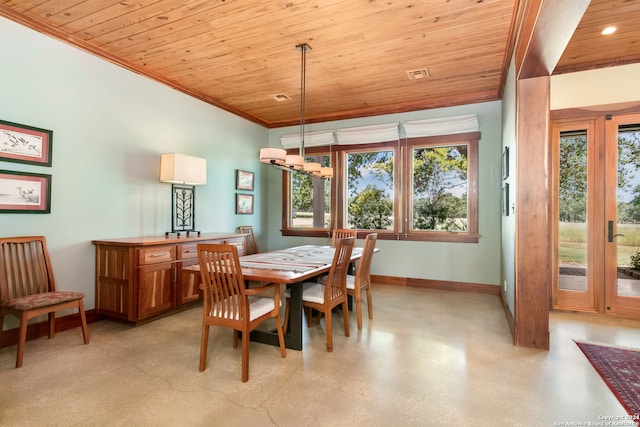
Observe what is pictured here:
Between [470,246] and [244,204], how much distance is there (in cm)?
362

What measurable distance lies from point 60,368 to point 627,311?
17.5ft

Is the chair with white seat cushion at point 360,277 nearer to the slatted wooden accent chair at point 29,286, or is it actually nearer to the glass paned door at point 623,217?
the slatted wooden accent chair at point 29,286

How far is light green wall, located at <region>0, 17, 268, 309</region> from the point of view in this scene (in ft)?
9.29

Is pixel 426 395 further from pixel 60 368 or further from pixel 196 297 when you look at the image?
pixel 196 297

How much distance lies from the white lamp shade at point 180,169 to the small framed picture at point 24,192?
1096mm

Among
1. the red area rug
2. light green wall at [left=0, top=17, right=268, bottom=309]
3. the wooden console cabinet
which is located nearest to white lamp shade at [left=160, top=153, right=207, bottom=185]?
light green wall at [left=0, top=17, right=268, bottom=309]

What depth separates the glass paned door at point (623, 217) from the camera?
11.3 ft

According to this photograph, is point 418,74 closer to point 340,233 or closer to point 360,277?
point 340,233

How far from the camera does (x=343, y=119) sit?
5.48 meters

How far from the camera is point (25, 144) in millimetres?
2828

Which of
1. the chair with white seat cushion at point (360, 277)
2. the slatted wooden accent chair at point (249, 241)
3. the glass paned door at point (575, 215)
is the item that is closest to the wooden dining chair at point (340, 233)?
the chair with white seat cushion at point (360, 277)

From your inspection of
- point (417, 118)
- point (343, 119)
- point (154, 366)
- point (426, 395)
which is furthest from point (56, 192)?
point (417, 118)

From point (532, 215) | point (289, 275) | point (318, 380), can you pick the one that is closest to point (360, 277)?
point (289, 275)

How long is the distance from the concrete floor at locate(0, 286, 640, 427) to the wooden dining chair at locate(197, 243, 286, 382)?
0.30 meters
